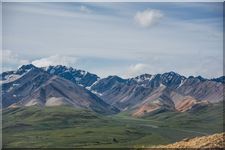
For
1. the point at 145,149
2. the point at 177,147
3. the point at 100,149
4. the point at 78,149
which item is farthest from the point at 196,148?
the point at 78,149

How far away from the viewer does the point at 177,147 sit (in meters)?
40.5

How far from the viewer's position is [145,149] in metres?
44.4

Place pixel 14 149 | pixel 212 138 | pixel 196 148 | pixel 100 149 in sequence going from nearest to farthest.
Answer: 1. pixel 196 148
2. pixel 212 138
3. pixel 100 149
4. pixel 14 149

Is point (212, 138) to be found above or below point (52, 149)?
above

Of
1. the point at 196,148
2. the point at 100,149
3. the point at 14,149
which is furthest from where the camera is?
the point at 14,149

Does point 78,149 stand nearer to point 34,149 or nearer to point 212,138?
point 34,149

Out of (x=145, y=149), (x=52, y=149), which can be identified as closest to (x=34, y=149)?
(x=52, y=149)

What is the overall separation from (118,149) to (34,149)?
1587 inches

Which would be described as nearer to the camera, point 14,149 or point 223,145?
point 223,145

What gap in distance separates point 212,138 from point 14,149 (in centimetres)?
16637

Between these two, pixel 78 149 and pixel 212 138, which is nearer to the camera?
pixel 212 138

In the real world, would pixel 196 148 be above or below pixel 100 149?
above

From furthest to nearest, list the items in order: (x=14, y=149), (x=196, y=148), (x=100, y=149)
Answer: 1. (x=14, y=149)
2. (x=100, y=149)
3. (x=196, y=148)

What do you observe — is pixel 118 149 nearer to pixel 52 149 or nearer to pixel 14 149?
pixel 52 149
